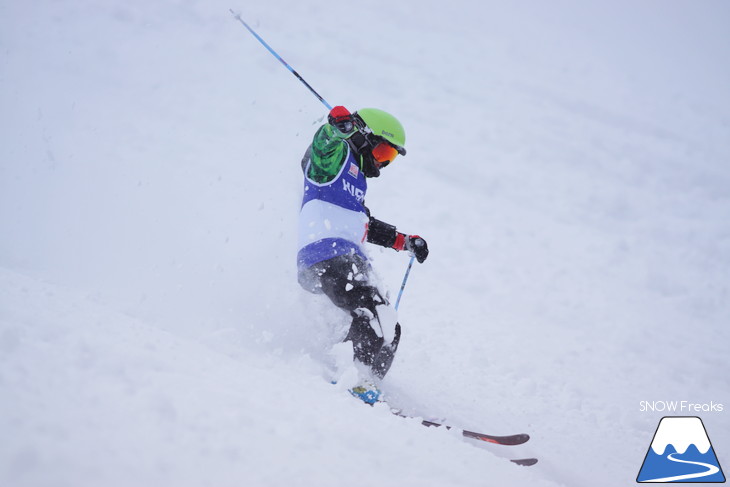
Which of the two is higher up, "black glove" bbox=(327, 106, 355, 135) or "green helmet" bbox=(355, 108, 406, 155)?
"green helmet" bbox=(355, 108, 406, 155)

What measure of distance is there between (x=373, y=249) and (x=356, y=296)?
325 centimetres

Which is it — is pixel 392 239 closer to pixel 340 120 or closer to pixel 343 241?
pixel 343 241

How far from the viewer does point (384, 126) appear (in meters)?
4.50

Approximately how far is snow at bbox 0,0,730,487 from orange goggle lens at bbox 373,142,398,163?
1352 mm


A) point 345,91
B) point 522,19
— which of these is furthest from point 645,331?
point 522,19

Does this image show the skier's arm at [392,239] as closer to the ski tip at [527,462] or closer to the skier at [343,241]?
the skier at [343,241]

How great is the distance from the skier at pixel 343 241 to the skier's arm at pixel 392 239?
29 centimetres

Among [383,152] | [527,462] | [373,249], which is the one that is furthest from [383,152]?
[373,249]

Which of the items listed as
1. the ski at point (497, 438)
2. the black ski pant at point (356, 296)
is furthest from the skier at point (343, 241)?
the ski at point (497, 438)

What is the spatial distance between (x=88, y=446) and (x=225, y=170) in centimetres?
742

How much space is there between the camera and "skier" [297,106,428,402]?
161 inches

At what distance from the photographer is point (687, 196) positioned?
33.0 feet

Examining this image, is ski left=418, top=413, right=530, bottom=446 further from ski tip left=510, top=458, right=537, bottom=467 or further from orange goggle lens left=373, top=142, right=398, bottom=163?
orange goggle lens left=373, top=142, right=398, bottom=163

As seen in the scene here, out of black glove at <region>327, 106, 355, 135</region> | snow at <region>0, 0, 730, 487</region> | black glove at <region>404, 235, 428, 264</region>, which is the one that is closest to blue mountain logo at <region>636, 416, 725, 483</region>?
snow at <region>0, 0, 730, 487</region>
